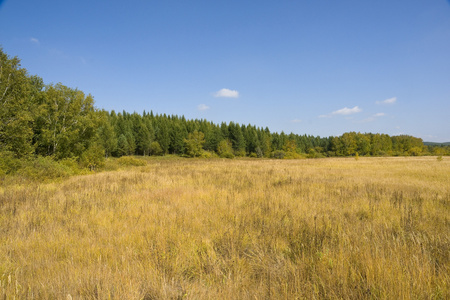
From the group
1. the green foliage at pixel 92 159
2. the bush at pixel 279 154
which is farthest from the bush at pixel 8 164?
the bush at pixel 279 154

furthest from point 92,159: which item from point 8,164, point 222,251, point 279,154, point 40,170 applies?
point 279,154

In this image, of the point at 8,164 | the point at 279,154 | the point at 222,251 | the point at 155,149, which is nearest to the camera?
the point at 222,251

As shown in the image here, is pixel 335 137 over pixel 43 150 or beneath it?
over

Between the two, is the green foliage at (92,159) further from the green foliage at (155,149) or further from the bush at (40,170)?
the green foliage at (155,149)

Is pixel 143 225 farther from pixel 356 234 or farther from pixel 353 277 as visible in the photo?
pixel 356 234

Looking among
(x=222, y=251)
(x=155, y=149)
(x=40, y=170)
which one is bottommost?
(x=222, y=251)

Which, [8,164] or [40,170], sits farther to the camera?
[40,170]

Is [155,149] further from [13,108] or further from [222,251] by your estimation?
[222,251]

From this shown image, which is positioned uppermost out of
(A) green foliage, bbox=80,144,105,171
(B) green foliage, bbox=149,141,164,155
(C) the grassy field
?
(B) green foliage, bbox=149,141,164,155

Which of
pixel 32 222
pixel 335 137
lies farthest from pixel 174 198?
pixel 335 137

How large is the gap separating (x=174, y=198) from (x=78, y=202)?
2.93 metres

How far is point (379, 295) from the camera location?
6.45ft

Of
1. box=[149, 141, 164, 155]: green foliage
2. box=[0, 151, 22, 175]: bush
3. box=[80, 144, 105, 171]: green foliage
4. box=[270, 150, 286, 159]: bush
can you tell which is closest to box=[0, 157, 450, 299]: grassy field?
box=[0, 151, 22, 175]: bush

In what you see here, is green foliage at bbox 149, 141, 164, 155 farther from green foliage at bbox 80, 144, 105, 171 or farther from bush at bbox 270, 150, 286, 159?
bush at bbox 270, 150, 286, 159
